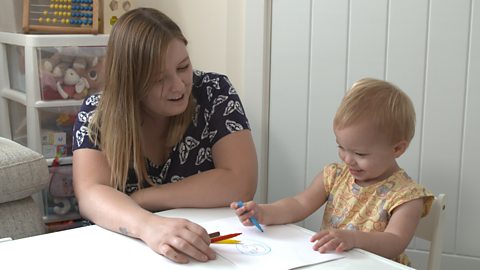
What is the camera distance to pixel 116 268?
99 cm

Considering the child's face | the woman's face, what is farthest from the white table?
the woman's face

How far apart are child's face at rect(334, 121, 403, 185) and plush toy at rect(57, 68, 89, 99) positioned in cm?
122

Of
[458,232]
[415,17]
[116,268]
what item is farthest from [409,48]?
[116,268]

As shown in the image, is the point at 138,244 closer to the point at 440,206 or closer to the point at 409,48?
the point at 440,206

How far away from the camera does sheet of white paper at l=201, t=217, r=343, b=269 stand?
3.31 ft

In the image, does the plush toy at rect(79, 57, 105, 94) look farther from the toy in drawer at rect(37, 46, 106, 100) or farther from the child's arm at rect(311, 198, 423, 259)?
the child's arm at rect(311, 198, 423, 259)

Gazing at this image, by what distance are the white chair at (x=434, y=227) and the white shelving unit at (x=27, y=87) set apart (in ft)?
4.41

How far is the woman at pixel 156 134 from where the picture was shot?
4.59 ft

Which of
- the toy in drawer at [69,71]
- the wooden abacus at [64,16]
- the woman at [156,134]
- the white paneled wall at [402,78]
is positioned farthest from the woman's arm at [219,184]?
the wooden abacus at [64,16]

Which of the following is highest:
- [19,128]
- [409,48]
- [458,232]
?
[409,48]

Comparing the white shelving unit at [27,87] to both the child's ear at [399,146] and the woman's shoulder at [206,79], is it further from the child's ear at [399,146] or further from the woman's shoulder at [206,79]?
the child's ear at [399,146]

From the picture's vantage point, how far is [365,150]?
1285mm

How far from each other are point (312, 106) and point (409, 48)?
0.39m

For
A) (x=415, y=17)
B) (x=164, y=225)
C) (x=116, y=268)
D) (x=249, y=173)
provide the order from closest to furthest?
(x=116, y=268) → (x=164, y=225) → (x=249, y=173) → (x=415, y=17)
